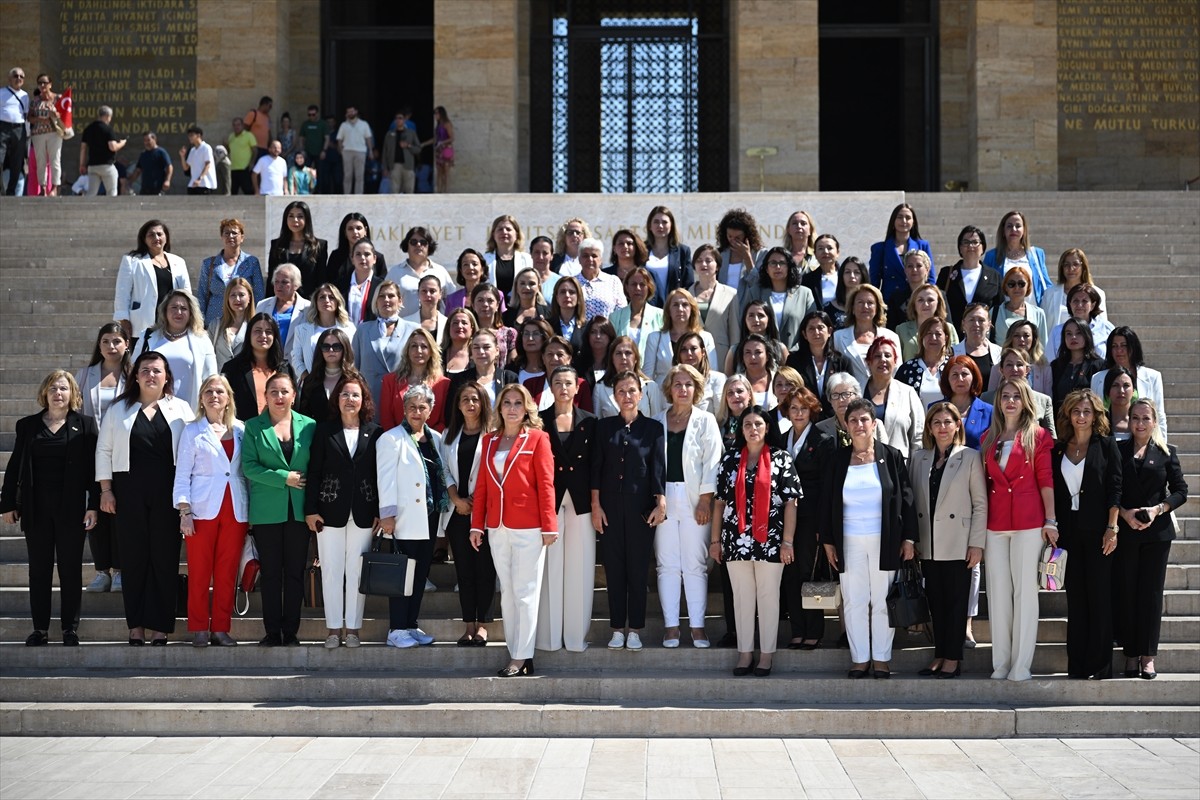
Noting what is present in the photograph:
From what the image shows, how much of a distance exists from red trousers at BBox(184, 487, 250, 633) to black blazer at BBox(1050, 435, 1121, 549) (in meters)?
5.33

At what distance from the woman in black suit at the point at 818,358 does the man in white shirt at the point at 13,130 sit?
11908mm

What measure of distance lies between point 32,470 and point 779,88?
1480cm

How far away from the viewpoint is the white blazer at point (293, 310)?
1125cm

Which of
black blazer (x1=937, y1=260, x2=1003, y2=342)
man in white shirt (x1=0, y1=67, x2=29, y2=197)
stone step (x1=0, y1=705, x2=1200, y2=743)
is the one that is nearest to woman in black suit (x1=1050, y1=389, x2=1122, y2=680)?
stone step (x1=0, y1=705, x2=1200, y2=743)

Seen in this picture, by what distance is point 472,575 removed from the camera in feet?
32.4

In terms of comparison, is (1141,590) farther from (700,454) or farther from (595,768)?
(595,768)

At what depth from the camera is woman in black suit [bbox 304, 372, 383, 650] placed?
977 cm

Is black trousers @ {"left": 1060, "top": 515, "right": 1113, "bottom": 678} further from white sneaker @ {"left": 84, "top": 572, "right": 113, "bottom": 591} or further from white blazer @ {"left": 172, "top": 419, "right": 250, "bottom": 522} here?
white sneaker @ {"left": 84, "top": 572, "right": 113, "bottom": 591}

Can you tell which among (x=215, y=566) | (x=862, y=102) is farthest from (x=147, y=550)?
(x=862, y=102)

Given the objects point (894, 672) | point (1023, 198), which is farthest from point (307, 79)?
point (894, 672)

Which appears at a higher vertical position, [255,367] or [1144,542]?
[255,367]

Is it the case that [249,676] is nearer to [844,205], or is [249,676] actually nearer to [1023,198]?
[844,205]

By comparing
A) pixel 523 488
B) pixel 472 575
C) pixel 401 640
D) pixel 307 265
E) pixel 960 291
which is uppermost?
pixel 307 265

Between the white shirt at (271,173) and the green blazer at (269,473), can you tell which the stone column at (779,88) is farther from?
the green blazer at (269,473)
